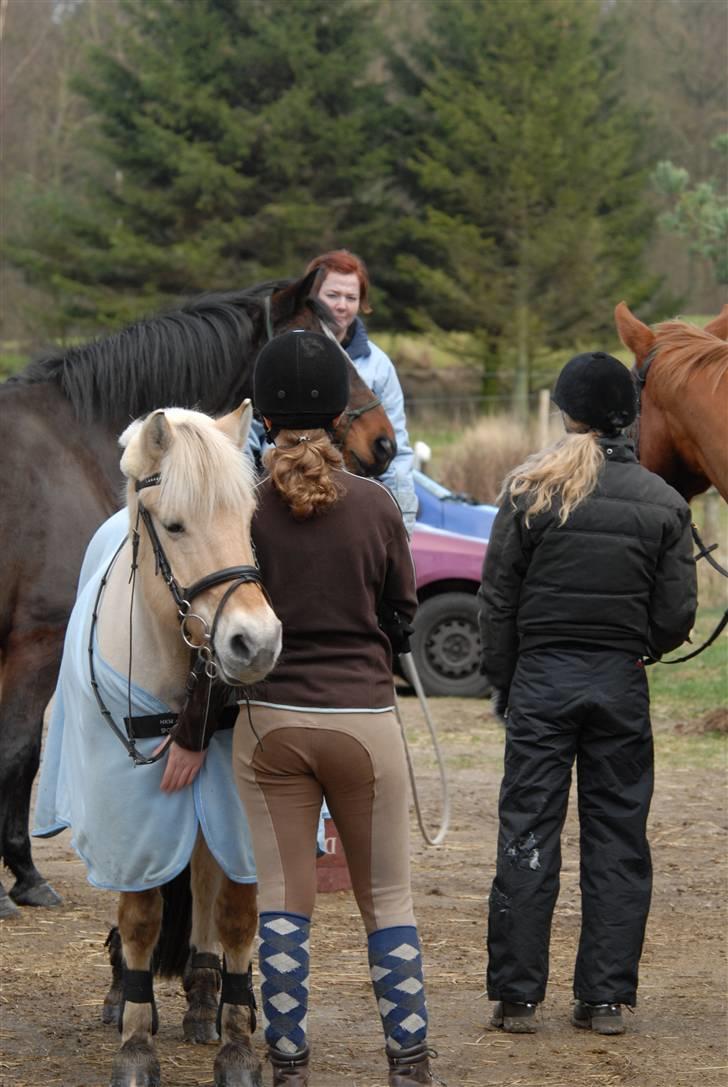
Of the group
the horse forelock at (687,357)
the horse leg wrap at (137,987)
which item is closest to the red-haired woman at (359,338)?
the horse forelock at (687,357)

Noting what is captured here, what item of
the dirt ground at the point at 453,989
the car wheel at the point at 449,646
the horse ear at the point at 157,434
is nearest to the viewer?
the horse ear at the point at 157,434

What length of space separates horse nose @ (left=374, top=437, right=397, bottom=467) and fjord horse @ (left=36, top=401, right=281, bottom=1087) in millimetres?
1518

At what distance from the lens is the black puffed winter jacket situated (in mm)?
3965

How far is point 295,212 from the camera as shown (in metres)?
27.8

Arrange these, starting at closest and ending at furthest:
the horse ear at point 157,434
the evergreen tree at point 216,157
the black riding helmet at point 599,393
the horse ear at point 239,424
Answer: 1. the horse ear at point 157,434
2. the horse ear at point 239,424
3. the black riding helmet at point 599,393
4. the evergreen tree at point 216,157

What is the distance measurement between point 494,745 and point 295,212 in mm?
20673

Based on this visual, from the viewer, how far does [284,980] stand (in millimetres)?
3125

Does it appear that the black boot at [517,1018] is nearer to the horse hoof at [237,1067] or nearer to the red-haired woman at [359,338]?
the horse hoof at [237,1067]

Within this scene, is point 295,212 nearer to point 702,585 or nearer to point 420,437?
point 420,437

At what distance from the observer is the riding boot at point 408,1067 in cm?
314

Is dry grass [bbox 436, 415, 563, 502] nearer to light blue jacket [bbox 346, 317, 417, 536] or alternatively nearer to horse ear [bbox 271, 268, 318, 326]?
light blue jacket [bbox 346, 317, 417, 536]

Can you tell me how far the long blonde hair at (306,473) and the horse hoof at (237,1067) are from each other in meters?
1.29

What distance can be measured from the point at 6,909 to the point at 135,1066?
1.88 meters

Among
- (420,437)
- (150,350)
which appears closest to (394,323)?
(420,437)
